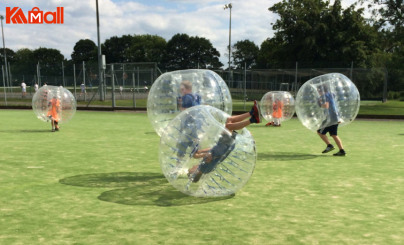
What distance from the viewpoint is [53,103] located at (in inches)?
498

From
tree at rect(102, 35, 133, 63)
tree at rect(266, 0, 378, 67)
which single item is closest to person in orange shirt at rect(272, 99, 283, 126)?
tree at rect(266, 0, 378, 67)

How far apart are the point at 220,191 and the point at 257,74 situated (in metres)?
22.0

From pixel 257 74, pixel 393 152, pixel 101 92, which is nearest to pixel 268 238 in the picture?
pixel 393 152

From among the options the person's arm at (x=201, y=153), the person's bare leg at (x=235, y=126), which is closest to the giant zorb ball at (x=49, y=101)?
the person's bare leg at (x=235, y=126)

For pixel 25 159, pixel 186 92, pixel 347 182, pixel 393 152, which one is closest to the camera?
pixel 347 182

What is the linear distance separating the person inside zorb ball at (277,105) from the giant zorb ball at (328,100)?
19.4ft

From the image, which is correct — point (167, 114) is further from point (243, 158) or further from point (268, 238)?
point (268, 238)

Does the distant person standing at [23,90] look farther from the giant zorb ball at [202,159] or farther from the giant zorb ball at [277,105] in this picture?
the giant zorb ball at [202,159]

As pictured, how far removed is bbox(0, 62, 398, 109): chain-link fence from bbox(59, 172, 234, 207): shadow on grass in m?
17.8

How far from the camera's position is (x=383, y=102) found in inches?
1126

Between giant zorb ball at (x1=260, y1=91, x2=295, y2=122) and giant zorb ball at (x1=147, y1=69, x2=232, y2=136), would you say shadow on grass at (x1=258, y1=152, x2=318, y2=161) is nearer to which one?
giant zorb ball at (x1=147, y1=69, x2=232, y2=136)

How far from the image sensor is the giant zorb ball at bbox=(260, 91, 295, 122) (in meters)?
14.8

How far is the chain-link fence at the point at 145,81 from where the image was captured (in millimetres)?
24703

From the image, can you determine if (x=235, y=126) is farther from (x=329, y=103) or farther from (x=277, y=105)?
(x=277, y=105)
